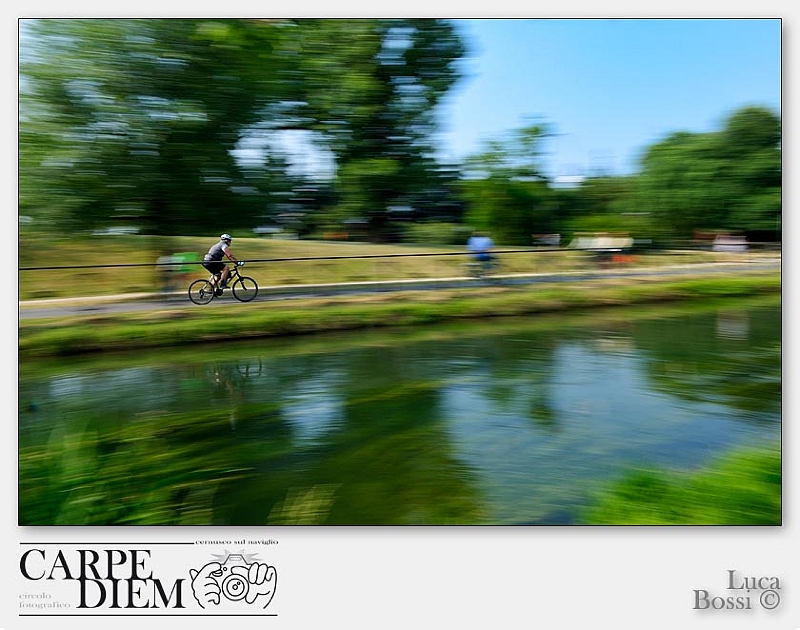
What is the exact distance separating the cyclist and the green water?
0.83 m

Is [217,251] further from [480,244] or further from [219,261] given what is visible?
[480,244]

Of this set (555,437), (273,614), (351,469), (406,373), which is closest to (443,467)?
(351,469)

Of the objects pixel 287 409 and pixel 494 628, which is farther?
pixel 287 409

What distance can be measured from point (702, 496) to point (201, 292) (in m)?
3.87

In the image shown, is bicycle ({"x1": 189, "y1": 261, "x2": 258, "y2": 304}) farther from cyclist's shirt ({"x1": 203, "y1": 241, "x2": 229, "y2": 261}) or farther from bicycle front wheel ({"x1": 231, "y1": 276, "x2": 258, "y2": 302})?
cyclist's shirt ({"x1": 203, "y1": 241, "x2": 229, "y2": 261})

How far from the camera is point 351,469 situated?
433 centimetres

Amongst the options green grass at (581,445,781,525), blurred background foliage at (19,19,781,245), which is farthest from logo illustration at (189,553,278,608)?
blurred background foliage at (19,19,781,245)

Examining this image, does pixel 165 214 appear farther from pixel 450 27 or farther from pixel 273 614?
pixel 273 614

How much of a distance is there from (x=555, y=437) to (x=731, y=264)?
6.56ft

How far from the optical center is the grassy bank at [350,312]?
5.43m

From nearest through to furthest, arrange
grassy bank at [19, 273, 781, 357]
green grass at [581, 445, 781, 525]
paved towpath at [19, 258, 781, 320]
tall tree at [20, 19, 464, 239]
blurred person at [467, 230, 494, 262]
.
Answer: green grass at [581, 445, 781, 525] < tall tree at [20, 19, 464, 239] < paved towpath at [19, 258, 781, 320] < grassy bank at [19, 273, 781, 357] < blurred person at [467, 230, 494, 262]

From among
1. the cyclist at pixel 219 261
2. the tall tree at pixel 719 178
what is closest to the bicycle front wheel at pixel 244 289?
the cyclist at pixel 219 261

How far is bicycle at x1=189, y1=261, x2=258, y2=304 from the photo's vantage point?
18.2ft

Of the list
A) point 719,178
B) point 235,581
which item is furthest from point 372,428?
point 719,178
